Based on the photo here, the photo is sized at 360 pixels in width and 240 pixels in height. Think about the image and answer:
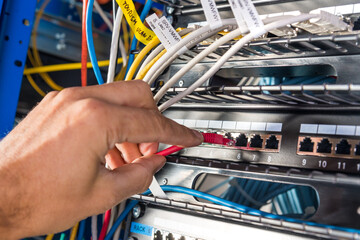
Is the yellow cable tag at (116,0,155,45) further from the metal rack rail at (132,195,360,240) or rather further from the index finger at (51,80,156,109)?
the metal rack rail at (132,195,360,240)

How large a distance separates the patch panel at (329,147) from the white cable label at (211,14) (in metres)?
0.23

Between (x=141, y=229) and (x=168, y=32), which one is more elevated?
(x=168, y=32)

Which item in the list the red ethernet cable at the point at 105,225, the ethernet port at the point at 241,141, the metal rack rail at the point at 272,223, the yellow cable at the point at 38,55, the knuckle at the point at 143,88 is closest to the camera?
the metal rack rail at the point at 272,223

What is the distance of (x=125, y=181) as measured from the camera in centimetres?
61

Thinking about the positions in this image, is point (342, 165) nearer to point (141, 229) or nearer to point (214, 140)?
point (214, 140)

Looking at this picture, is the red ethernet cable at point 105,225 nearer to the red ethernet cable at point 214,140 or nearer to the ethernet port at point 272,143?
the red ethernet cable at point 214,140

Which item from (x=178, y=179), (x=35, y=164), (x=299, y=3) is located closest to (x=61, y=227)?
(x=35, y=164)

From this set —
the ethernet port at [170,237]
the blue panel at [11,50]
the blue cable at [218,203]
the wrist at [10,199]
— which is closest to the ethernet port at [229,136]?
the blue cable at [218,203]

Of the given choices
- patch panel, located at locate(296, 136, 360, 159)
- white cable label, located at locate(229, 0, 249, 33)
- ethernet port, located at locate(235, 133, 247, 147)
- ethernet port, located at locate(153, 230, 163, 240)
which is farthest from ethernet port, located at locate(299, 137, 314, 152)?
ethernet port, located at locate(153, 230, 163, 240)

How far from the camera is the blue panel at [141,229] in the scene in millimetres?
837

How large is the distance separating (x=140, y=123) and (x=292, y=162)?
0.88 feet

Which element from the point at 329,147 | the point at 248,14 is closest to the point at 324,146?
the point at 329,147

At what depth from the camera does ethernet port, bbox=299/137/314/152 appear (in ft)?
2.20

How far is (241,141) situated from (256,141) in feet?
0.10
